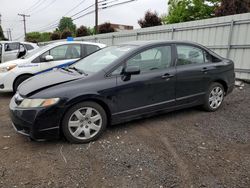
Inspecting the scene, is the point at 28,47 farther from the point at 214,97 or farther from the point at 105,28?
the point at 105,28

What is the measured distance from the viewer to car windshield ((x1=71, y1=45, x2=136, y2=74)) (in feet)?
12.1

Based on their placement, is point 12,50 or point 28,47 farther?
point 28,47

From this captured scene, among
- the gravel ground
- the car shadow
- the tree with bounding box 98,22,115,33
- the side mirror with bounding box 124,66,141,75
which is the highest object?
the tree with bounding box 98,22,115,33

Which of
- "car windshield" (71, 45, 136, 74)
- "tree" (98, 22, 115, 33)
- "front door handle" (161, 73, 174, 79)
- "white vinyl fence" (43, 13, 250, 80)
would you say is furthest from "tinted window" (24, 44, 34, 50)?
"tree" (98, 22, 115, 33)

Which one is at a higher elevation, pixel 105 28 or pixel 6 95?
pixel 105 28

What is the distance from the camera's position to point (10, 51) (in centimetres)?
1070

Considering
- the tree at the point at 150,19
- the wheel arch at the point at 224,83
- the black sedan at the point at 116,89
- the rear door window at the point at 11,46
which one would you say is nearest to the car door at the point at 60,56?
the black sedan at the point at 116,89

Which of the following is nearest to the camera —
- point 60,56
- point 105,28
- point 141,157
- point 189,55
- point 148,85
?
point 141,157

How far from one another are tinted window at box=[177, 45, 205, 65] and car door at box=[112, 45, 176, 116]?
22 centimetres

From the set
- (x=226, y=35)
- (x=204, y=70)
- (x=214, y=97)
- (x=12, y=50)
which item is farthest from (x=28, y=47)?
(x=214, y=97)

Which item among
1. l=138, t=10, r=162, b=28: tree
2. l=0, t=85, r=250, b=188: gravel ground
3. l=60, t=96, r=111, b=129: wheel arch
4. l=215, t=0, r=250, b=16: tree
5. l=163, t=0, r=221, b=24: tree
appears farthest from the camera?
l=163, t=0, r=221, b=24: tree

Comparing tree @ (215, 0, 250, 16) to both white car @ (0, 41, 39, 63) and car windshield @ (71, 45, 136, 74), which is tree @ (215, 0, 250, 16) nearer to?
car windshield @ (71, 45, 136, 74)

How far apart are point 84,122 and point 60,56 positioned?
3744 mm

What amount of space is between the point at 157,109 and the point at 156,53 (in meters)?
1.00
